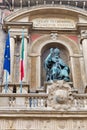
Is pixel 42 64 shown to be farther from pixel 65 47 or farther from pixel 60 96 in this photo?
pixel 60 96

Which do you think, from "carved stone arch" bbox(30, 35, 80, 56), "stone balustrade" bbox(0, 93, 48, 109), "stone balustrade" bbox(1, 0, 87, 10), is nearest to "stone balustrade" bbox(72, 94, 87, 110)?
"stone balustrade" bbox(0, 93, 48, 109)

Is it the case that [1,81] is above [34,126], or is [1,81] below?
above

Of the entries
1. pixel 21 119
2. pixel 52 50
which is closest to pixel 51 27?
pixel 52 50

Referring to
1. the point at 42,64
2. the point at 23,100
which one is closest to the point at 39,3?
the point at 42,64

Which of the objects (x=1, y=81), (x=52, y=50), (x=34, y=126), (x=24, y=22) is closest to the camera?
(x=34, y=126)

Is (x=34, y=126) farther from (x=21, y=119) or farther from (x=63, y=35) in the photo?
(x=63, y=35)

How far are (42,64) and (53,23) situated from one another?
5.77ft

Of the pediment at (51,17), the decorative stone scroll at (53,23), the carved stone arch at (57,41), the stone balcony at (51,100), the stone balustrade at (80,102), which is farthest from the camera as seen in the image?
the decorative stone scroll at (53,23)

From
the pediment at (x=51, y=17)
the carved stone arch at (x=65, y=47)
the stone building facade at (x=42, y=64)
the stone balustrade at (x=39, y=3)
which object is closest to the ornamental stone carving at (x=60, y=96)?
the stone building facade at (x=42, y=64)

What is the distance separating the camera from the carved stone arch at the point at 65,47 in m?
10.5

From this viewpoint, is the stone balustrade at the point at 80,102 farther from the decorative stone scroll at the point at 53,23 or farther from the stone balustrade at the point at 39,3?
the stone balustrade at the point at 39,3

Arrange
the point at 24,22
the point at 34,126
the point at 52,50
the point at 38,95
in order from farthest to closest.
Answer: the point at 24,22 < the point at 52,50 < the point at 38,95 < the point at 34,126

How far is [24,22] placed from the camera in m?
11.5

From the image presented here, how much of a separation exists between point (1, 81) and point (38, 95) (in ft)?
7.03
